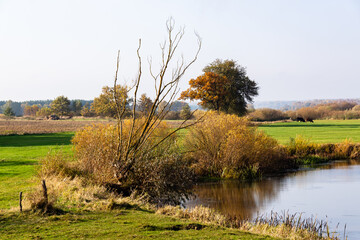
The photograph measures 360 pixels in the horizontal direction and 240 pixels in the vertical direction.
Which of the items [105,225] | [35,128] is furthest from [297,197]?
[35,128]

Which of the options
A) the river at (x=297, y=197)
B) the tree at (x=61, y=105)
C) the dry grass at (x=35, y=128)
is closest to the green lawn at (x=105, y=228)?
the river at (x=297, y=197)

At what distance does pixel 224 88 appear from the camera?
60.9 metres

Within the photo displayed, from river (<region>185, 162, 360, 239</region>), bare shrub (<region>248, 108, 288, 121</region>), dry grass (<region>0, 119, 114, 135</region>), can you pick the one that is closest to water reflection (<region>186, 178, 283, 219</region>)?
river (<region>185, 162, 360, 239</region>)

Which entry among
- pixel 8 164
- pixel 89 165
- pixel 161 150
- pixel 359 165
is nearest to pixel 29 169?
pixel 8 164

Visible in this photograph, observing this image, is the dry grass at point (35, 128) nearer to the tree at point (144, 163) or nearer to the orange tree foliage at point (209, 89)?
the orange tree foliage at point (209, 89)

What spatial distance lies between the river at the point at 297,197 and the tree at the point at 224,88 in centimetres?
3285

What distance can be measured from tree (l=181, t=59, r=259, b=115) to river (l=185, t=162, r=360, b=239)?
3285cm

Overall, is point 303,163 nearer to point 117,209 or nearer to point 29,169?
point 29,169

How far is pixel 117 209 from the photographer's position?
43.1 ft

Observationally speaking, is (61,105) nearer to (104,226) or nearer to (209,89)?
(209,89)

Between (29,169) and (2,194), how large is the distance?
7.50 m

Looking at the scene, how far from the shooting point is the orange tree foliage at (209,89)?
5816 cm

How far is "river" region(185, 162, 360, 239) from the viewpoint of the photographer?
1646 centimetres

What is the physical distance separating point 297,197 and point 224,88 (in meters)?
41.9
